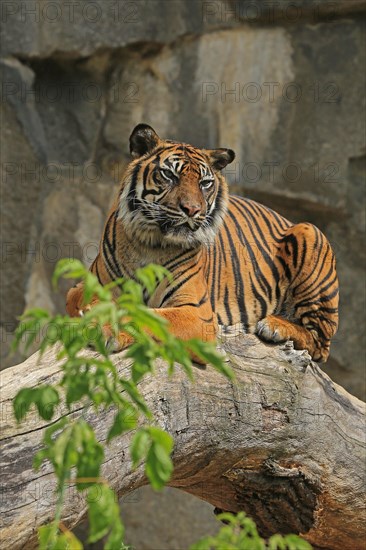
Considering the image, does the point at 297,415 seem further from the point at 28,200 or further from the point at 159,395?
the point at 28,200

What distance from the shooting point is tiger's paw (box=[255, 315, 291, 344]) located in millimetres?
4598

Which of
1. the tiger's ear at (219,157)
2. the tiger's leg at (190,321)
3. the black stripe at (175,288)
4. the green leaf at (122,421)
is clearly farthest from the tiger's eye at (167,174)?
Answer: the green leaf at (122,421)

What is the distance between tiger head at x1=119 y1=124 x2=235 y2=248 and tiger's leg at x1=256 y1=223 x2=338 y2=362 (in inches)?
27.5

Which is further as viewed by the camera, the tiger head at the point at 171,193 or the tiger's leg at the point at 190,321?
the tiger head at the point at 171,193

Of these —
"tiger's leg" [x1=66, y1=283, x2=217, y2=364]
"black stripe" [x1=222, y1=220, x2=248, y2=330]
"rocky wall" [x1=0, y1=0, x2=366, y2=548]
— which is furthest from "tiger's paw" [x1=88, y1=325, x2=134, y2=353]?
"rocky wall" [x1=0, y1=0, x2=366, y2=548]

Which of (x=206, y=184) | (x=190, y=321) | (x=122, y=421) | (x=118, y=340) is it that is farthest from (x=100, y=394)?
(x=206, y=184)

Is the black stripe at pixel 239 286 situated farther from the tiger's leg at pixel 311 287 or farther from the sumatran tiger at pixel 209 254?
the tiger's leg at pixel 311 287

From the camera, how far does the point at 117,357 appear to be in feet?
12.4

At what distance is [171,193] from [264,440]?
1.12 m

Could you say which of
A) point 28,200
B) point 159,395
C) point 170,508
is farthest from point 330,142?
point 159,395

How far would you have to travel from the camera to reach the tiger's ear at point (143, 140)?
457 centimetres

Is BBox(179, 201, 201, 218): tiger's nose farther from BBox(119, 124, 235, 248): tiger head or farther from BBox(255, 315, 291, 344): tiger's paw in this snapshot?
BBox(255, 315, 291, 344): tiger's paw

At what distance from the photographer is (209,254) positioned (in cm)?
490

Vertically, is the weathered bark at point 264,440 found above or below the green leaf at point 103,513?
below
